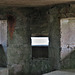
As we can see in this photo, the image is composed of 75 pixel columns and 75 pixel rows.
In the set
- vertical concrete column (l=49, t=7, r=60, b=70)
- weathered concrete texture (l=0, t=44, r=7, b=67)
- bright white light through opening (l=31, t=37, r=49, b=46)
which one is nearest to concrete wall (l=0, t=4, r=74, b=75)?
vertical concrete column (l=49, t=7, r=60, b=70)

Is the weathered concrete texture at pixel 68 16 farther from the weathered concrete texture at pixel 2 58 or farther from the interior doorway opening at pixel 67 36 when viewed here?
the weathered concrete texture at pixel 2 58

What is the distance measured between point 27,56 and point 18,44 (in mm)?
581

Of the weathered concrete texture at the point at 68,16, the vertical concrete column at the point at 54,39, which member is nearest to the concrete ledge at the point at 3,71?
the vertical concrete column at the point at 54,39

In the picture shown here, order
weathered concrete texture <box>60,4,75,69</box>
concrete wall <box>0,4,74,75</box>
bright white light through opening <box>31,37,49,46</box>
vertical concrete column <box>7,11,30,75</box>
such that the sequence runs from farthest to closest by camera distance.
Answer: bright white light through opening <box>31,37,49,46</box> → vertical concrete column <box>7,11,30,75</box> → concrete wall <box>0,4,74,75</box> → weathered concrete texture <box>60,4,75,69</box>

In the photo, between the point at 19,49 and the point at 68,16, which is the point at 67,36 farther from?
the point at 19,49

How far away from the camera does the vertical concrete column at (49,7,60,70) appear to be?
5.26 meters

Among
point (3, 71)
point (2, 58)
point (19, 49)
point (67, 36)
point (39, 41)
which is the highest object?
point (67, 36)

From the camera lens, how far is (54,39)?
17.8 feet

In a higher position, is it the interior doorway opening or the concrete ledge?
the interior doorway opening

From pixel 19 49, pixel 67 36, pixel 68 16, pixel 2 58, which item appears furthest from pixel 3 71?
pixel 68 16

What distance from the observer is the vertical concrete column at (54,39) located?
5.26 m

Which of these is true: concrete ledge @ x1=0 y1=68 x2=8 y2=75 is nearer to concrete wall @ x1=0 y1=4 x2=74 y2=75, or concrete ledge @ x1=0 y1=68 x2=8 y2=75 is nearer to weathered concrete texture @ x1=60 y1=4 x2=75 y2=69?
concrete wall @ x1=0 y1=4 x2=74 y2=75

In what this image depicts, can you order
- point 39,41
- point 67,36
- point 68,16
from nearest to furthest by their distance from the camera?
point 68,16 < point 67,36 < point 39,41

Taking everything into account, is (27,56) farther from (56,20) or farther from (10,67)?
(56,20)
